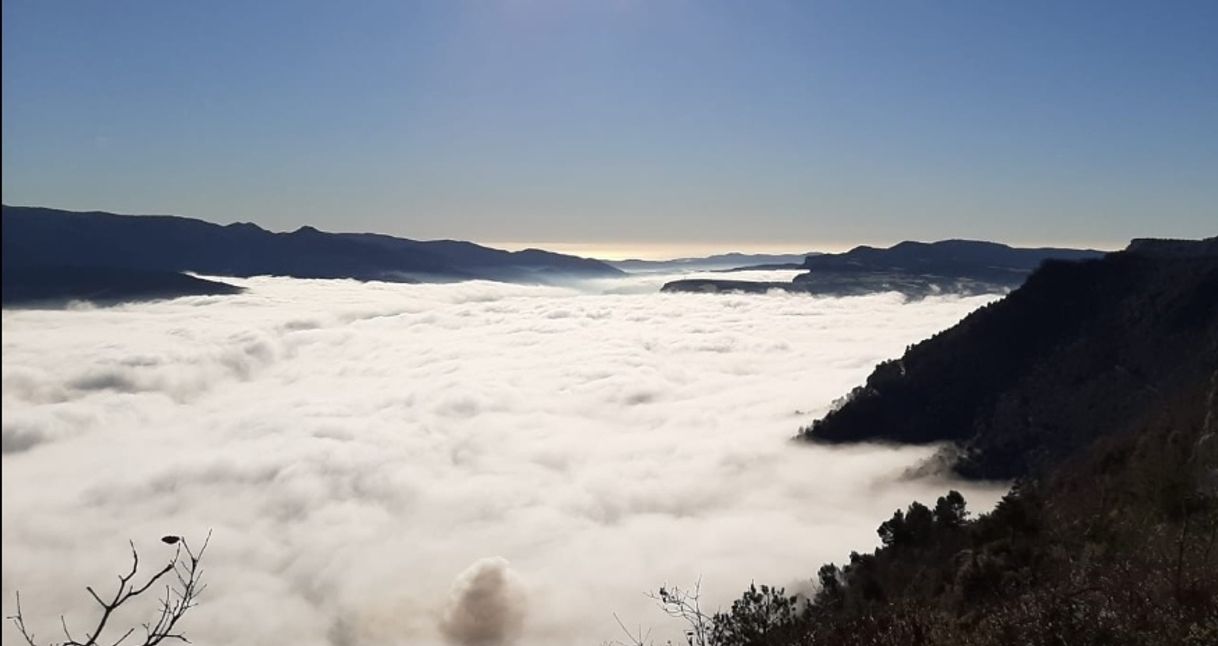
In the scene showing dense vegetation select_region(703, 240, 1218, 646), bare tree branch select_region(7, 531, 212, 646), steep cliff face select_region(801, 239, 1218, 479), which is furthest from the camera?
steep cliff face select_region(801, 239, 1218, 479)

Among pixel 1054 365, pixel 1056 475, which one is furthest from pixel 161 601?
pixel 1054 365

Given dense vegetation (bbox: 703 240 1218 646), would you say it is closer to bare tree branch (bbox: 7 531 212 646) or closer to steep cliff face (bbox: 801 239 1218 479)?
steep cliff face (bbox: 801 239 1218 479)

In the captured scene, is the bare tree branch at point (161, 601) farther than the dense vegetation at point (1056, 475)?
No

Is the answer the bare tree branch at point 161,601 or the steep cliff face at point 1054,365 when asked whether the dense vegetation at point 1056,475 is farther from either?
the bare tree branch at point 161,601

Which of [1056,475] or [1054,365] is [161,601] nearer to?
[1056,475]

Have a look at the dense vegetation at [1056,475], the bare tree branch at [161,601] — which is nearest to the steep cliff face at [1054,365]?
the dense vegetation at [1056,475]

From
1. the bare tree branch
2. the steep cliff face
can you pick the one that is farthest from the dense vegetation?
the bare tree branch
